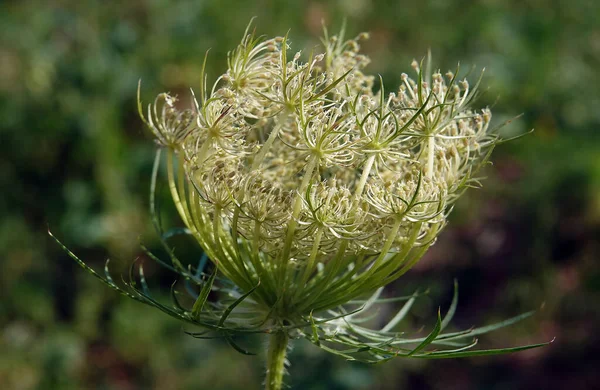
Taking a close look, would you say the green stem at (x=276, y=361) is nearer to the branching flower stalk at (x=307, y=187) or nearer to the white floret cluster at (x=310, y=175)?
the branching flower stalk at (x=307, y=187)

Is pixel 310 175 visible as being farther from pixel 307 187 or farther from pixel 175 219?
pixel 175 219

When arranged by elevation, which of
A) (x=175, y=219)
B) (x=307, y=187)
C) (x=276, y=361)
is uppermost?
(x=175, y=219)

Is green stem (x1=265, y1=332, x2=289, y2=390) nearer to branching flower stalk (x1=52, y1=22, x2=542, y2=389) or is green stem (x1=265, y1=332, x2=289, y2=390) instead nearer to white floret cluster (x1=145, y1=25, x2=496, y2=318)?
branching flower stalk (x1=52, y1=22, x2=542, y2=389)

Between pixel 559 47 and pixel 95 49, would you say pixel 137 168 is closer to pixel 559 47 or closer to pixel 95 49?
pixel 95 49

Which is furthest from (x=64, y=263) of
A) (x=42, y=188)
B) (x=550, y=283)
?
(x=550, y=283)

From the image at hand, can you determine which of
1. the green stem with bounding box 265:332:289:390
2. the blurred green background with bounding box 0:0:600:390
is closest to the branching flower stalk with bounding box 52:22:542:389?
the green stem with bounding box 265:332:289:390

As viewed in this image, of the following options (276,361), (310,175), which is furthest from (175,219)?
(310,175)
